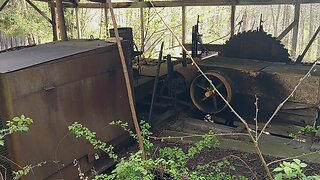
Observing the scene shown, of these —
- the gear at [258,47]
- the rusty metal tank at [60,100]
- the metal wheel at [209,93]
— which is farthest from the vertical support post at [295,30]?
the rusty metal tank at [60,100]

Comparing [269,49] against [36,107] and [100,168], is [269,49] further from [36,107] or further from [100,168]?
[36,107]

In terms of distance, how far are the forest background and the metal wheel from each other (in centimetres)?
207

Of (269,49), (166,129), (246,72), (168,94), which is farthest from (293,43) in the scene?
(166,129)

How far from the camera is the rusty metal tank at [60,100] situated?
232 cm

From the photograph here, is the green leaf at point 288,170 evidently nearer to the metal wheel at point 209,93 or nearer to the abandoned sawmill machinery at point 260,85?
the abandoned sawmill machinery at point 260,85

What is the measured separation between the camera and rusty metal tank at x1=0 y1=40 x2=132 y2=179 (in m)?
2.32

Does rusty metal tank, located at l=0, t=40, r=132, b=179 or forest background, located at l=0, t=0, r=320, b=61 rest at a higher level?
forest background, located at l=0, t=0, r=320, b=61

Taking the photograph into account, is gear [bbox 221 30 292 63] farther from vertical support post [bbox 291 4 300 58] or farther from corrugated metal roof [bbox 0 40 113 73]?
corrugated metal roof [bbox 0 40 113 73]

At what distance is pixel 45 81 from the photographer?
2.48 m

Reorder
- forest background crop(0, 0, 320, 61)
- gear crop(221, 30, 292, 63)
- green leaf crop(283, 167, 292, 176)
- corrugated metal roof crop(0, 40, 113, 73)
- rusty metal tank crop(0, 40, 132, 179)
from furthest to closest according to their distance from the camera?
forest background crop(0, 0, 320, 61)
gear crop(221, 30, 292, 63)
corrugated metal roof crop(0, 40, 113, 73)
rusty metal tank crop(0, 40, 132, 179)
green leaf crop(283, 167, 292, 176)

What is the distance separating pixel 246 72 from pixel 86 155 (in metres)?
2.21

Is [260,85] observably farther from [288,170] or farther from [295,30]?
[288,170]

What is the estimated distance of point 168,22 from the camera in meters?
8.84

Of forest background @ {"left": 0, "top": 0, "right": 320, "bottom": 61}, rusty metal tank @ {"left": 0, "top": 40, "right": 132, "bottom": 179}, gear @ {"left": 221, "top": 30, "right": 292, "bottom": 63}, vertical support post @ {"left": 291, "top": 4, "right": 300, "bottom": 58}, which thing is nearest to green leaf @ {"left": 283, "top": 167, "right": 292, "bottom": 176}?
rusty metal tank @ {"left": 0, "top": 40, "right": 132, "bottom": 179}
